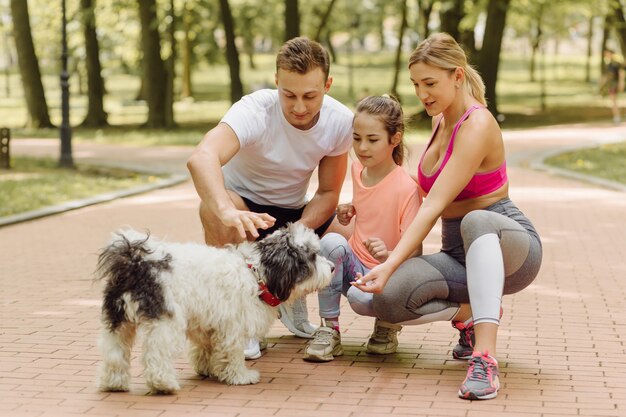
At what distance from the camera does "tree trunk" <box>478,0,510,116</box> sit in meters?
27.7

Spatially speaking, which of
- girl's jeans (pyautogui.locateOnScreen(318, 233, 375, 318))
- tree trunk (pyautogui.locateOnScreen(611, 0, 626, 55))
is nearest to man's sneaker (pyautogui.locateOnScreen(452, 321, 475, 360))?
girl's jeans (pyautogui.locateOnScreen(318, 233, 375, 318))

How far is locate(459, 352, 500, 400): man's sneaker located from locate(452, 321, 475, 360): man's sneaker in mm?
731

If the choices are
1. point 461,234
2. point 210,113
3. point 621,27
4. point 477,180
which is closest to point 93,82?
point 210,113

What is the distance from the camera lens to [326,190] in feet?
20.7

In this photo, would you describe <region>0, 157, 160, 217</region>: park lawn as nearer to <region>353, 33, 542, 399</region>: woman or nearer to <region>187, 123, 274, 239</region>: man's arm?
<region>187, 123, 274, 239</region>: man's arm

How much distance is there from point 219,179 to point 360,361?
1.39 metres

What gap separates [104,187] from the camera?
1678 centimetres

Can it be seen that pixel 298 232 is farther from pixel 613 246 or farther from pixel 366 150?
pixel 613 246

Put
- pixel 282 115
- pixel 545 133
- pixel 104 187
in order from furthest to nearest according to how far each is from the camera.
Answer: pixel 545 133
pixel 104 187
pixel 282 115

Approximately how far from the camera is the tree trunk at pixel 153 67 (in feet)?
96.8

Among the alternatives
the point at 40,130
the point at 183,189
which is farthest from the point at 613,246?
the point at 40,130

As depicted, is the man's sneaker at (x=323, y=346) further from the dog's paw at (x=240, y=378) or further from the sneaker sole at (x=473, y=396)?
the sneaker sole at (x=473, y=396)

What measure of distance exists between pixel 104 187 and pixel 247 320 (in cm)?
1196

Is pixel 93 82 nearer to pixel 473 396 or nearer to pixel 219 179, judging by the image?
pixel 219 179
